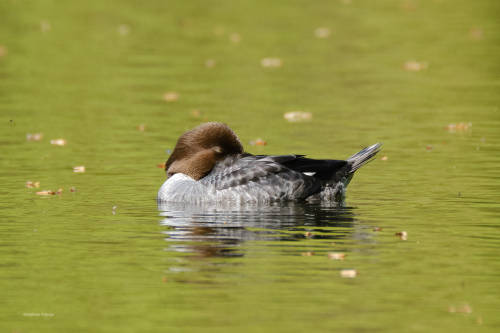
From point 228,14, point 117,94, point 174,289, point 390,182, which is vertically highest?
point 228,14

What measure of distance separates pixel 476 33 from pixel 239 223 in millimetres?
21311

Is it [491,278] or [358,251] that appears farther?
[358,251]

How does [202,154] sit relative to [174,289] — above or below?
above

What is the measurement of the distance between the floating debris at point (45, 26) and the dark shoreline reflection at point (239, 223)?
20.2 m

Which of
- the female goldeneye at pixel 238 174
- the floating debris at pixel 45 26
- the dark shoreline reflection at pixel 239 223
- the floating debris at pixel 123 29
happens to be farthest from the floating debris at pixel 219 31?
the dark shoreline reflection at pixel 239 223

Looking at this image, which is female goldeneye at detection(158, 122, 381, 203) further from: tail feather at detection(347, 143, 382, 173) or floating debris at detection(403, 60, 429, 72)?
floating debris at detection(403, 60, 429, 72)

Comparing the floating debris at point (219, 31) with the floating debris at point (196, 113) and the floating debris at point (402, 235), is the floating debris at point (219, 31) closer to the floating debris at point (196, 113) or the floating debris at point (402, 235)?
the floating debris at point (196, 113)

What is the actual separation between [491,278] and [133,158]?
332 inches

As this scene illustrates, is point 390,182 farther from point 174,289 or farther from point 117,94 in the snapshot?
point 117,94

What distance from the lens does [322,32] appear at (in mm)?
32781

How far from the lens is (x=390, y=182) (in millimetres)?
15188

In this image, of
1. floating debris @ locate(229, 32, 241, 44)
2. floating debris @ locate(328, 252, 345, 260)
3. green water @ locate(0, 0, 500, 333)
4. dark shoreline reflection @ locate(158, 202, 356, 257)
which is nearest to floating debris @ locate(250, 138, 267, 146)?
green water @ locate(0, 0, 500, 333)

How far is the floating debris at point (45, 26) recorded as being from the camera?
108ft

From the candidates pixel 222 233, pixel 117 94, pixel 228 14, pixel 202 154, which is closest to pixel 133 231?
pixel 222 233
